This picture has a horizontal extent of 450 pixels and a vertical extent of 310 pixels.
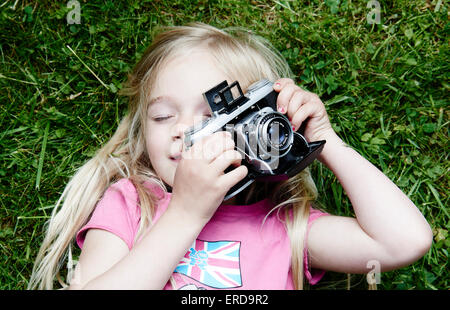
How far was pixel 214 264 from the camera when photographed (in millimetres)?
1774

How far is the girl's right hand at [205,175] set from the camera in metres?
1.49

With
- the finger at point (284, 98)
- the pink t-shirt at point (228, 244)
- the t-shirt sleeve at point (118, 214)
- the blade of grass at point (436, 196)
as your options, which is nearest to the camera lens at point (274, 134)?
the finger at point (284, 98)

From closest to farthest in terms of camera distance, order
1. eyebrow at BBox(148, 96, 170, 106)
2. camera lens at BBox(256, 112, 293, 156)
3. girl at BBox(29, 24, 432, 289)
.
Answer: camera lens at BBox(256, 112, 293, 156) < girl at BBox(29, 24, 432, 289) < eyebrow at BBox(148, 96, 170, 106)

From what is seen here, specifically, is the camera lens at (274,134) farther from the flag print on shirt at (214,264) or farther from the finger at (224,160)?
the flag print on shirt at (214,264)

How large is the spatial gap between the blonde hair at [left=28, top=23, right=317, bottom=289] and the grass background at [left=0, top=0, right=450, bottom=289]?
16 centimetres

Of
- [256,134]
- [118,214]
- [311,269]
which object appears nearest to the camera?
[256,134]

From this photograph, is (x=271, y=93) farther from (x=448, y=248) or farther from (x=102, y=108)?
(x=448, y=248)

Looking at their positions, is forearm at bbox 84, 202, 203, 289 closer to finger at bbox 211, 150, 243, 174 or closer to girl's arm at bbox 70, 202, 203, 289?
girl's arm at bbox 70, 202, 203, 289

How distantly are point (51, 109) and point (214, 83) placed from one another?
973 millimetres

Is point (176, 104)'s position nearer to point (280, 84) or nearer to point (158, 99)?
point (158, 99)

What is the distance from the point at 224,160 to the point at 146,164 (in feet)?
2.27

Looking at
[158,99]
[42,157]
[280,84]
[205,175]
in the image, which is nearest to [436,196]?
[280,84]

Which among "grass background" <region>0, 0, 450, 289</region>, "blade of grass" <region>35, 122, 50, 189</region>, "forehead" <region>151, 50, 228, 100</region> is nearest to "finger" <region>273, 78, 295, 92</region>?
"forehead" <region>151, 50, 228, 100</region>

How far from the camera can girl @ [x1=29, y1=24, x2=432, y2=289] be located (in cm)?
158
